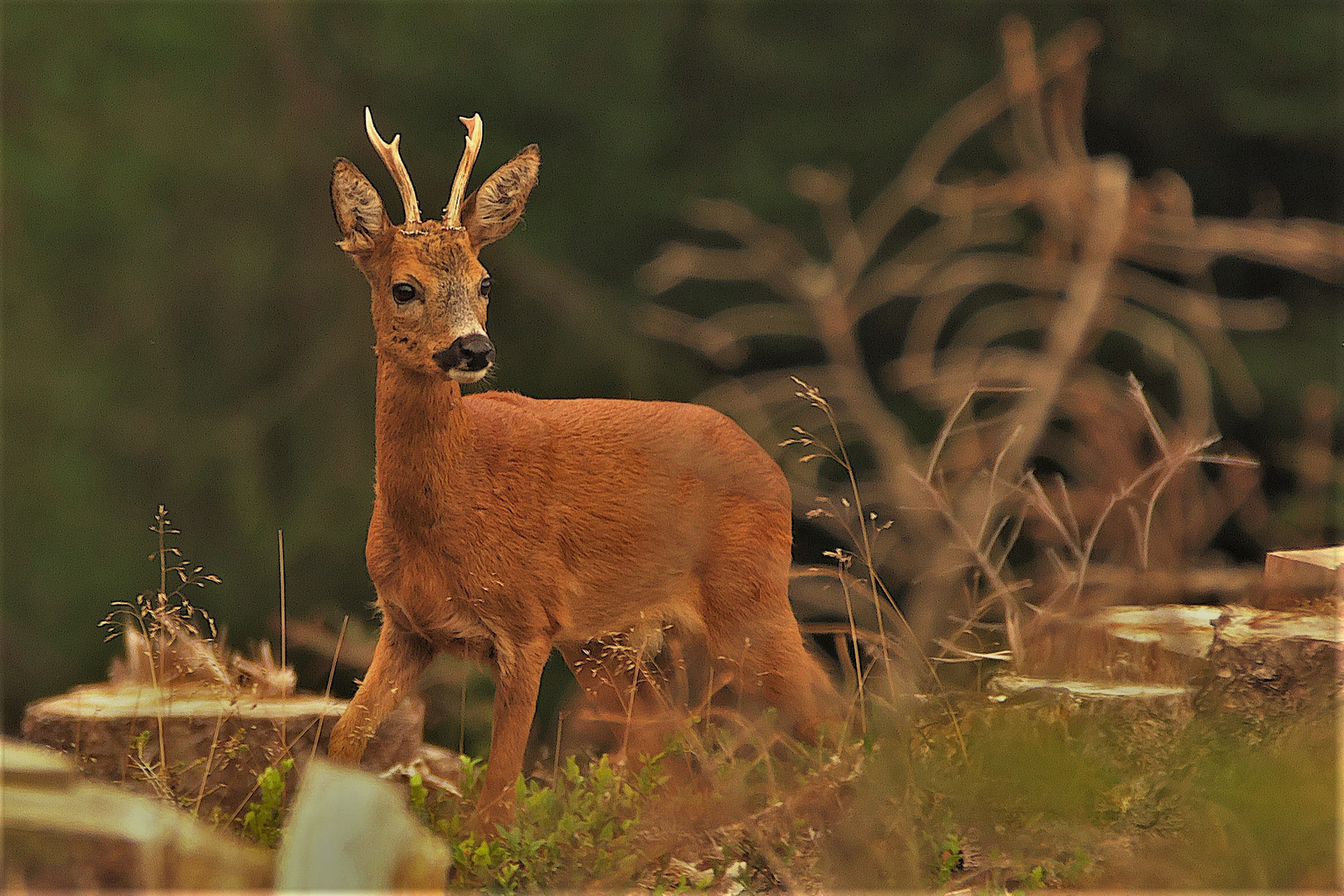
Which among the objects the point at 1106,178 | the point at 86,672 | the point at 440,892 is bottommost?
the point at 86,672

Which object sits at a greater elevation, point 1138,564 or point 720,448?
point 720,448

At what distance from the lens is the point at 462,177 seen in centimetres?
398

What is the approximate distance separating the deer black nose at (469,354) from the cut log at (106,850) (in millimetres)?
1621

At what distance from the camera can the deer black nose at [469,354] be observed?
3.69 metres

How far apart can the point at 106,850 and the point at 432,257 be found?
1.99 metres

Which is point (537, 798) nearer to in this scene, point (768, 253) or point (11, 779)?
point (11, 779)

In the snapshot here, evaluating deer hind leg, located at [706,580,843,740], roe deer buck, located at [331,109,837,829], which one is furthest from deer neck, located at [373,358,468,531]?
deer hind leg, located at [706,580,843,740]

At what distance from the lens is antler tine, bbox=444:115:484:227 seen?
3.93 meters

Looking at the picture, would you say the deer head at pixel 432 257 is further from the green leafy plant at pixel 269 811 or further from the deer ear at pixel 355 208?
the green leafy plant at pixel 269 811

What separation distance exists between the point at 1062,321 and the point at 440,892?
1.44 metres

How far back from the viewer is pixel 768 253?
1803mm

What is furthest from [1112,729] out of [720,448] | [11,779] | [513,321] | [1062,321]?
[513,321]

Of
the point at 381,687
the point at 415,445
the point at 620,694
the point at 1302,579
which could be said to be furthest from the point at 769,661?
the point at 1302,579

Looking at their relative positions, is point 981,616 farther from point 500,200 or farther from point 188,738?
point 188,738
